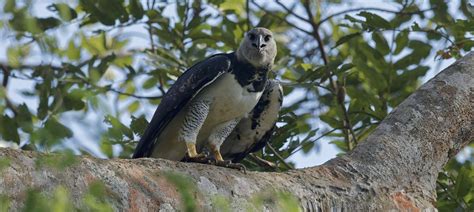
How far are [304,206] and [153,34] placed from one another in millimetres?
3388

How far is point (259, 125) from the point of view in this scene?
6383 mm

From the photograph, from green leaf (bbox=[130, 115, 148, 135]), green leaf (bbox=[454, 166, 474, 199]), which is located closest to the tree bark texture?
green leaf (bbox=[454, 166, 474, 199])

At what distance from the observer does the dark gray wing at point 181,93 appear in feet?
19.6

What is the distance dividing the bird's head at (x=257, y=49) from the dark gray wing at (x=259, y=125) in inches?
6.4

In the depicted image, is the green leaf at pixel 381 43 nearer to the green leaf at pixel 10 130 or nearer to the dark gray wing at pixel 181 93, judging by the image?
the dark gray wing at pixel 181 93

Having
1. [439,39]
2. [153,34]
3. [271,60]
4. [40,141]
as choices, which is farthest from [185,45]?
[40,141]

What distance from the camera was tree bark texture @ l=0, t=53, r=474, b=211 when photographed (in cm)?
334

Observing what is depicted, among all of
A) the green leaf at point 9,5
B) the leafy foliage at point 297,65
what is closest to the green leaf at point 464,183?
the leafy foliage at point 297,65

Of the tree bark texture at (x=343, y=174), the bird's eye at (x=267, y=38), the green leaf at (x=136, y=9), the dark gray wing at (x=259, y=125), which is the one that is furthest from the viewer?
the green leaf at (x=136, y=9)

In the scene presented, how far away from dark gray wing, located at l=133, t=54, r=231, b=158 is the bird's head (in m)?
A: 0.22

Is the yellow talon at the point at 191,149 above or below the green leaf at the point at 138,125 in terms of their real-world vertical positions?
above

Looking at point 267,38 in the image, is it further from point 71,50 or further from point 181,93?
point 71,50

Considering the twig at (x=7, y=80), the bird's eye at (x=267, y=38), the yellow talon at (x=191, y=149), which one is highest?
the bird's eye at (x=267, y=38)

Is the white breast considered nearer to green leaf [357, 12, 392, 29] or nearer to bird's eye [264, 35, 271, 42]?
bird's eye [264, 35, 271, 42]
